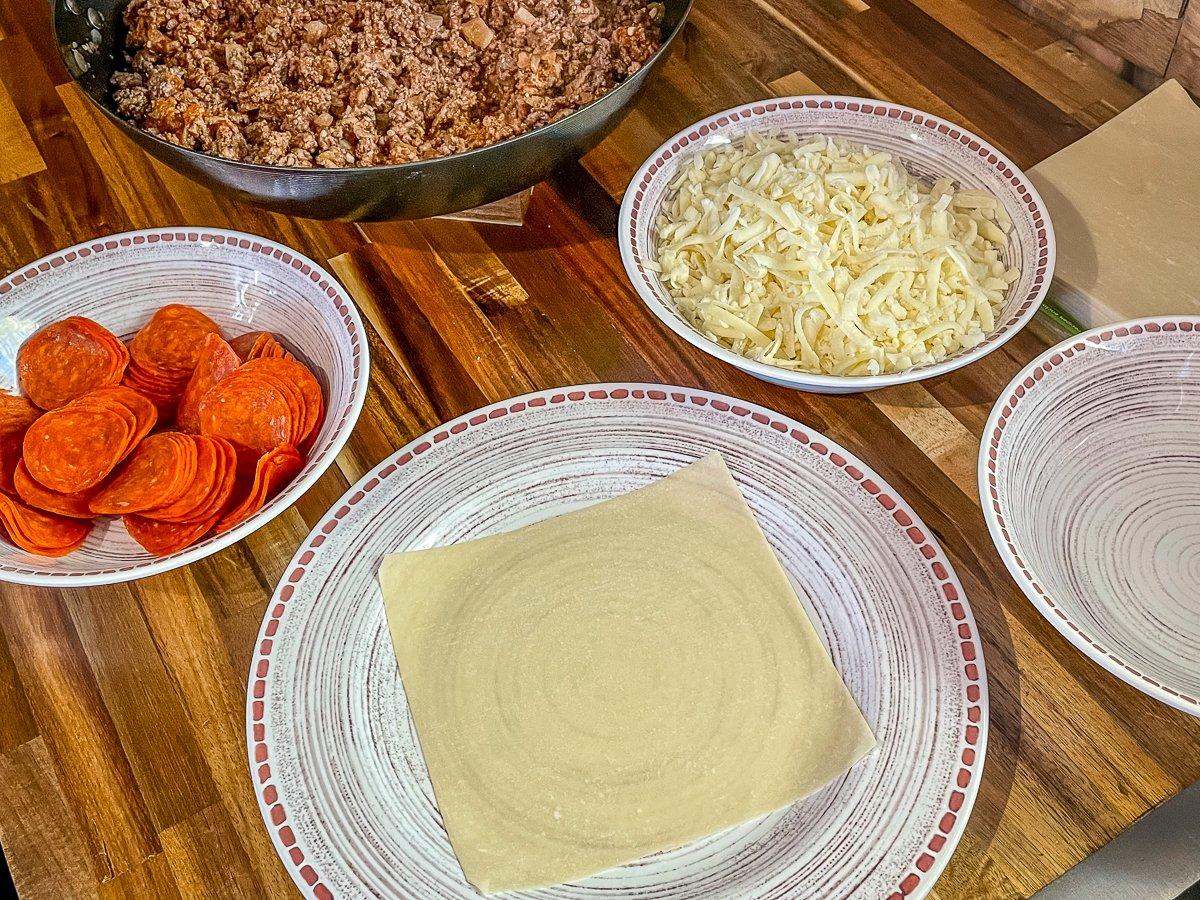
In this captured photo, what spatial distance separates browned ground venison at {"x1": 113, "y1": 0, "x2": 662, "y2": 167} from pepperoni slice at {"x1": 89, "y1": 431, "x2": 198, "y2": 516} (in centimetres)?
41

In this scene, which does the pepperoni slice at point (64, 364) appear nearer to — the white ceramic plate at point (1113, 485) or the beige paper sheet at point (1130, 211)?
the white ceramic plate at point (1113, 485)

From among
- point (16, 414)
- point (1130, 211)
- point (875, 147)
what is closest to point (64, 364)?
point (16, 414)

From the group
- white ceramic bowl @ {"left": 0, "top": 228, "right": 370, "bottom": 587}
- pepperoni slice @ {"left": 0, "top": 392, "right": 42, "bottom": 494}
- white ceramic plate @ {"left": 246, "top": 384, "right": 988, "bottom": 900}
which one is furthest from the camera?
white ceramic bowl @ {"left": 0, "top": 228, "right": 370, "bottom": 587}

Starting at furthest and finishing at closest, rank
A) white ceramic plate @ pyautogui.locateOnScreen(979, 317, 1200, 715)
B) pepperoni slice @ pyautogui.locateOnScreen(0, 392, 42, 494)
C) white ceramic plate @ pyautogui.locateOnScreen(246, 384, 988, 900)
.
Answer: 1. pepperoni slice @ pyautogui.locateOnScreen(0, 392, 42, 494)
2. white ceramic plate @ pyautogui.locateOnScreen(979, 317, 1200, 715)
3. white ceramic plate @ pyautogui.locateOnScreen(246, 384, 988, 900)

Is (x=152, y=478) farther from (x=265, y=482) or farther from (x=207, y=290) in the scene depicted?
(x=207, y=290)

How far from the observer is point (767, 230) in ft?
3.90

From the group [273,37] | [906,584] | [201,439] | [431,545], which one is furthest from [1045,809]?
[273,37]

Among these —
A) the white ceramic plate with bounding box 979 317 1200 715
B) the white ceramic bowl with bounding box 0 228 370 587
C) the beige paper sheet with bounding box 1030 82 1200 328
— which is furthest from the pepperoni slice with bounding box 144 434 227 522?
the beige paper sheet with bounding box 1030 82 1200 328

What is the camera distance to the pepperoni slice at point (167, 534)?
102 cm

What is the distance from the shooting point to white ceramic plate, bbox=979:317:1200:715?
37.3 inches

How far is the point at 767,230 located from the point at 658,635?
1.78ft

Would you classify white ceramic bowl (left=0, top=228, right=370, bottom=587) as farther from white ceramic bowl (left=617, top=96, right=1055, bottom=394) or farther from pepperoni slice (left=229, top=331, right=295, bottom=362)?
white ceramic bowl (left=617, top=96, right=1055, bottom=394)

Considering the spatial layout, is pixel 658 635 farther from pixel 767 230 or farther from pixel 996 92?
pixel 996 92

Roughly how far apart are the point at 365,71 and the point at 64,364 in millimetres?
558
